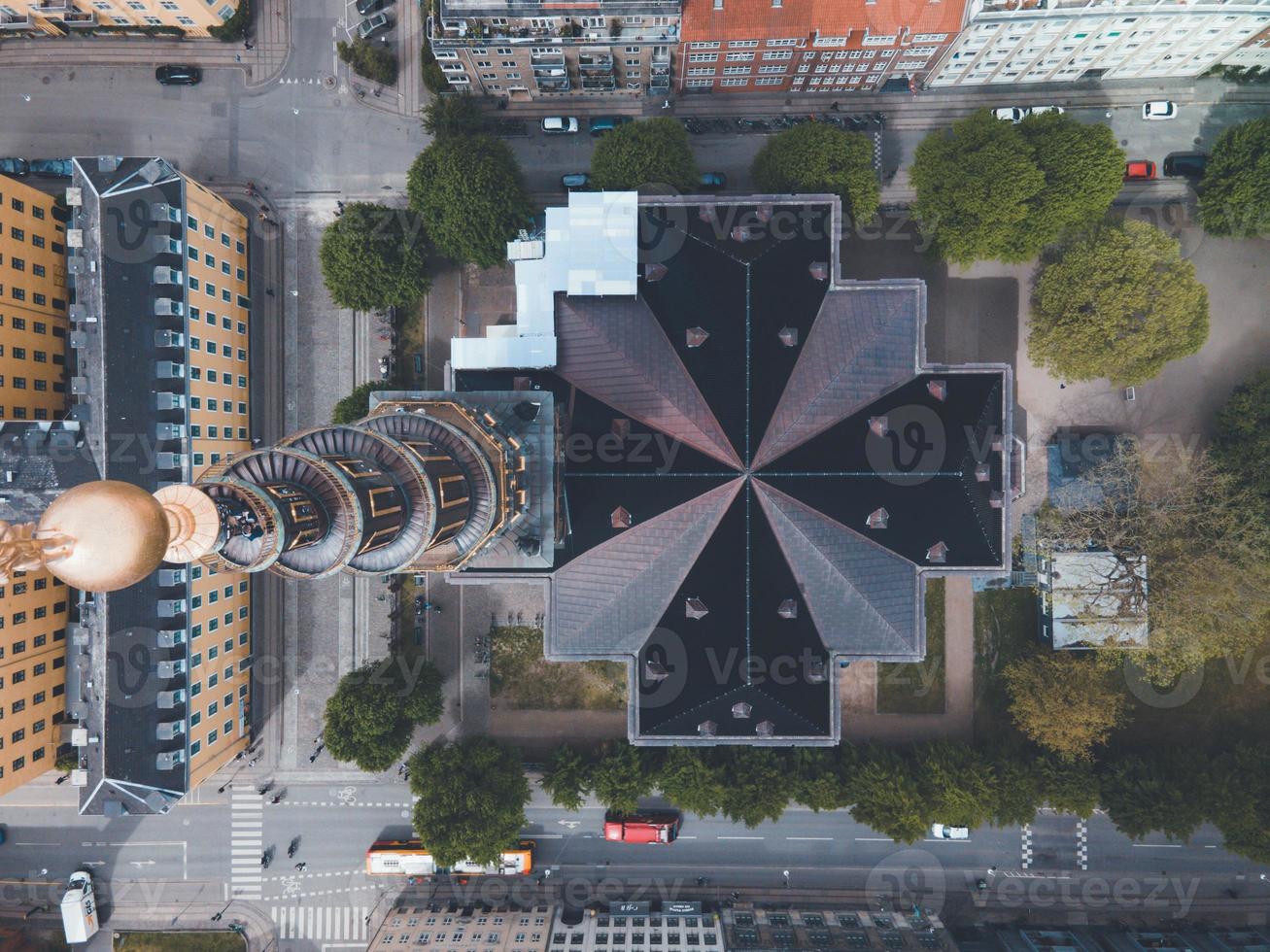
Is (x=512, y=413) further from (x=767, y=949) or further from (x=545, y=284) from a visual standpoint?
(x=767, y=949)

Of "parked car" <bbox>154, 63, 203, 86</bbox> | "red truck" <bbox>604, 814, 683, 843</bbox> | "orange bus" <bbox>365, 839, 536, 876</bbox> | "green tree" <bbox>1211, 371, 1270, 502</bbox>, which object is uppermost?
"parked car" <bbox>154, 63, 203, 86</bbox>

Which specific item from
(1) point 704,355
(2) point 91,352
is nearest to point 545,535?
(1) point 704,355

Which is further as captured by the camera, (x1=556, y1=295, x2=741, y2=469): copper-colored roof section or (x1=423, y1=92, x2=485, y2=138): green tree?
(x1=423, y1=92, x2=485, y2=138): green tree

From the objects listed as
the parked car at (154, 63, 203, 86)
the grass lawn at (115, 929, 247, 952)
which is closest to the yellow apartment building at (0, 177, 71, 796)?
the parked car at (154, 63, 203, 86)

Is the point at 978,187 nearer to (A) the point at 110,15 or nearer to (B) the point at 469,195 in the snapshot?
(B) the point at 469,195

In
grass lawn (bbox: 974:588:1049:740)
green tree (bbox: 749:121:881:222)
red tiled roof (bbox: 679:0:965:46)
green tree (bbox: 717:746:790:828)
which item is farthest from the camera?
grass lawn (bbox: 974:588:1049:740)

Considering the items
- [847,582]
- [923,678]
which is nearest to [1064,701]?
[923,678]

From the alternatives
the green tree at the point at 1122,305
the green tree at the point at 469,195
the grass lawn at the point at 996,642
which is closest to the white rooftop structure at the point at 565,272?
the green tree at the point at 469,195

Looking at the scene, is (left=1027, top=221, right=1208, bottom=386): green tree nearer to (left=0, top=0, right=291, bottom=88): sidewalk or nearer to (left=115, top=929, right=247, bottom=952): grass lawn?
(left=0, top=0, right=291, bottom=88): sidewalk

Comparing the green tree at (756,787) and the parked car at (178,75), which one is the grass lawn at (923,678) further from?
the parked car at (178,75)
